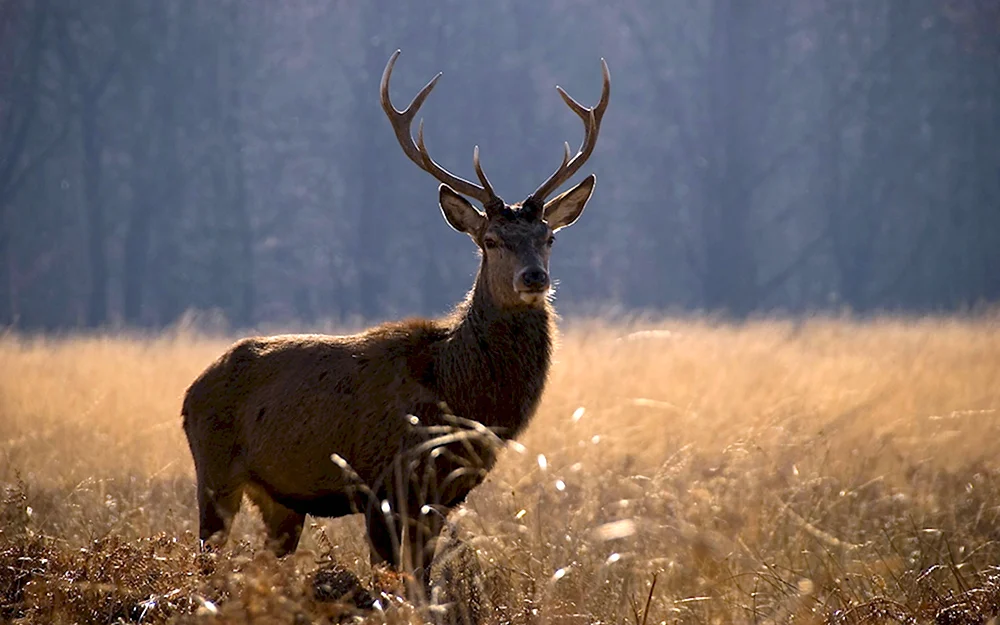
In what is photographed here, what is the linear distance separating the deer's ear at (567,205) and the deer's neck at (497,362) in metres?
0.87

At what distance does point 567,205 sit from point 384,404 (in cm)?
192

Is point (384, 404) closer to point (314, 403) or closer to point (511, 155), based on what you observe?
point (314, 403)

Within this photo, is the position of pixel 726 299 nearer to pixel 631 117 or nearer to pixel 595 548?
pixel 631 117

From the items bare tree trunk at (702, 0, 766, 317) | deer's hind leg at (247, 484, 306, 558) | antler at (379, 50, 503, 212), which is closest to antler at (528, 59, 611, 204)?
antler at (379, 50, 503, 212)

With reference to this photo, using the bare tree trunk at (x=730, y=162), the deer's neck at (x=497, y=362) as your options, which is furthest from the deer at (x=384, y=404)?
the bare tree trunk at (x=730, y=162)

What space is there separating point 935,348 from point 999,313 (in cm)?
536

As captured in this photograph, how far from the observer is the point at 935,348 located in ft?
44.6

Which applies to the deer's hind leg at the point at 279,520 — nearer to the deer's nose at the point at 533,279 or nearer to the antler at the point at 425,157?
the deer's nose at the point at 533,279

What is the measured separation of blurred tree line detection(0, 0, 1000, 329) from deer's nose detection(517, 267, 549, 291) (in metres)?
27.5

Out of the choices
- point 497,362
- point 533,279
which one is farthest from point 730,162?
point 497,362

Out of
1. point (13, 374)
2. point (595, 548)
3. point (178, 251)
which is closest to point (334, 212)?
point (178, 251)

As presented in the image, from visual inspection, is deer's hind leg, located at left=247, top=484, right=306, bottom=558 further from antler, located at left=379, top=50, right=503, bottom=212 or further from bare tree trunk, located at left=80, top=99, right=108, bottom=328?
bare tree trunk, located at left=80, top=99, right=108, bottom=328

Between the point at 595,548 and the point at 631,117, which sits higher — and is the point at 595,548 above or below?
below

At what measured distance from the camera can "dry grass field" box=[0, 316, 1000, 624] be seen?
4.68 meters
